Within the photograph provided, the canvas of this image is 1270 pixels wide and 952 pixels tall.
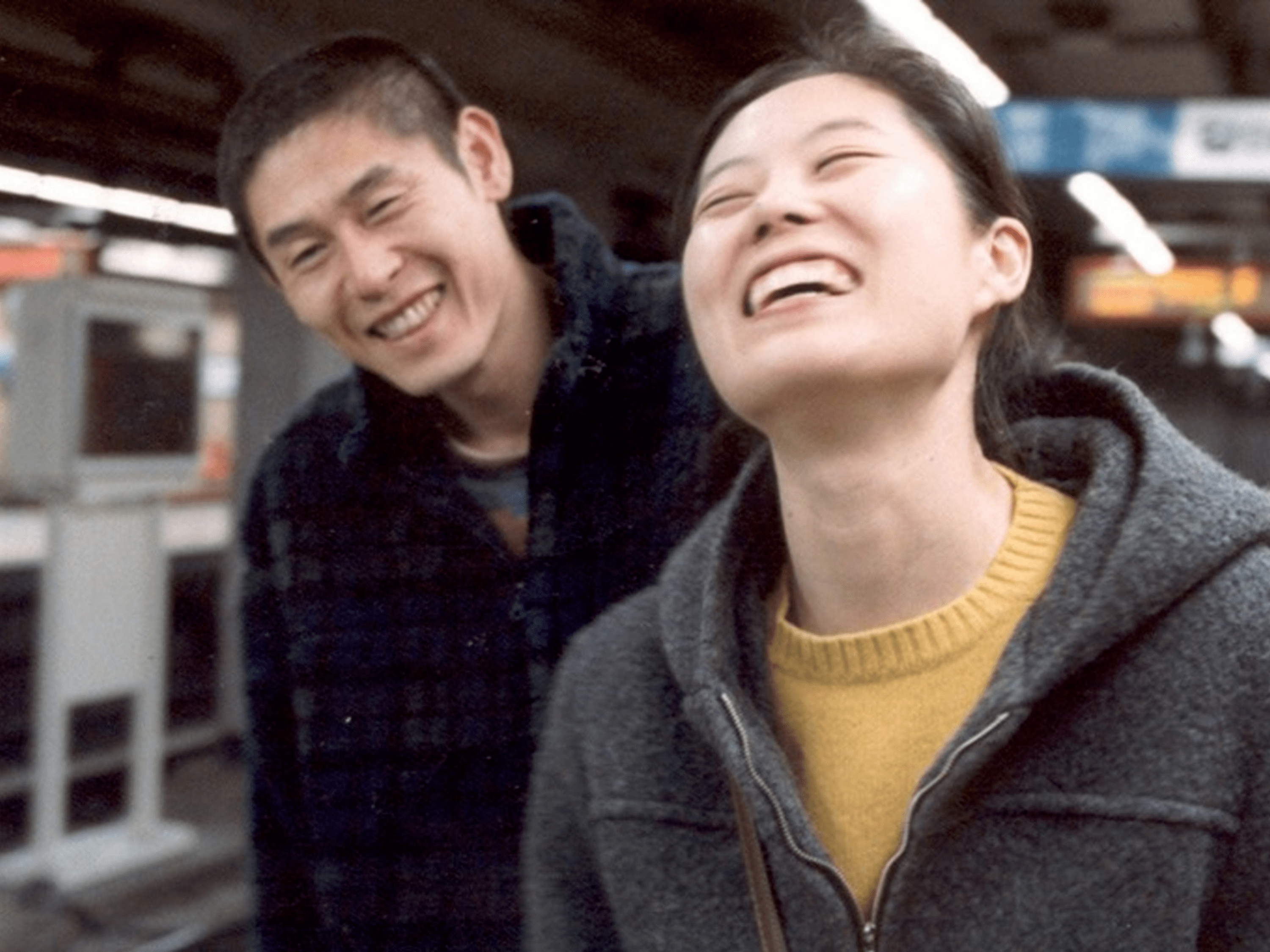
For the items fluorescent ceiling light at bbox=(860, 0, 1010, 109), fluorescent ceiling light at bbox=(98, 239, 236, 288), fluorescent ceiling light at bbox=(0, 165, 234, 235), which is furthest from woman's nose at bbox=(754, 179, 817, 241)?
fluorescent ceiling light at bbox=(98, 239, 236, 288)

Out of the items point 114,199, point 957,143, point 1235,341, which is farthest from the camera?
point 1235,341

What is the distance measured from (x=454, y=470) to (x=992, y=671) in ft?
1.66

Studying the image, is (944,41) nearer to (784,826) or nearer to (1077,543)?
(1077,543)

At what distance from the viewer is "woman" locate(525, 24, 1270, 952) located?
0.75 meters

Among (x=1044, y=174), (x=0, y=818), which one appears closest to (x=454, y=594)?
(x=1044, y=174)

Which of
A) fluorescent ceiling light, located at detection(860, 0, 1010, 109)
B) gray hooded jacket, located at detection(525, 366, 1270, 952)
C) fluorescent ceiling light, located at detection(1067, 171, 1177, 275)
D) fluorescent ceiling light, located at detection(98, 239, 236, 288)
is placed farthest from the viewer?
fluorescent ceiling light, located at detection(98, 239, 236, 288)

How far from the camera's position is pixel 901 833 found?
79cm

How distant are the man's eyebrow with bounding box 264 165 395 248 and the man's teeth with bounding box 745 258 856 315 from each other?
0.39 meters

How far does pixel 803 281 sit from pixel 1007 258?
0.18 m

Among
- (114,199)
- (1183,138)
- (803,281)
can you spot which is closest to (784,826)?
(803,281)

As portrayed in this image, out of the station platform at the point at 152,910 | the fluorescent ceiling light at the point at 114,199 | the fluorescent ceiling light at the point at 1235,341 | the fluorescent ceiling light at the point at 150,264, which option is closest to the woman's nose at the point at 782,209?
the fluorescent ceiling light at the point at 114,199

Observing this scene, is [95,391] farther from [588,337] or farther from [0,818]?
[588,337]

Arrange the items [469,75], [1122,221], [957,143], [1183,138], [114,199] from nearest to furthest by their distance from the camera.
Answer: [957,143] < [114,199] < [469,75] < [1122,221] < [1183,138]

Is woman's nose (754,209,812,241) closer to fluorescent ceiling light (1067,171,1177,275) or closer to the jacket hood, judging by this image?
the jacket hood
